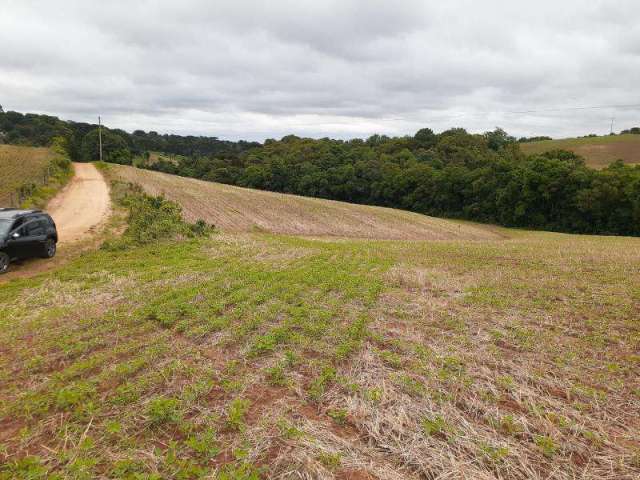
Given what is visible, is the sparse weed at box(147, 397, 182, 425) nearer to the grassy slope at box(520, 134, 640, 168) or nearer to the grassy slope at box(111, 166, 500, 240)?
the grassy slope at box(111, 166, 500, 240)

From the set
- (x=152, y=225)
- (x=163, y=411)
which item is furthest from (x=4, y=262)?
(x=163, y=411)

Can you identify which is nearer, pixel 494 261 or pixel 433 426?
pixel 433 426

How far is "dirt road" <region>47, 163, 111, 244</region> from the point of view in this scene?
19203 millimetres

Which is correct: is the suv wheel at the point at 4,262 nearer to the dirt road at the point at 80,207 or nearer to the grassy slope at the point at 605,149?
the dirt road at the point at 80,207

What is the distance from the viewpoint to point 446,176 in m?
70.0

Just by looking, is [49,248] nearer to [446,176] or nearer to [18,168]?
[18,168]

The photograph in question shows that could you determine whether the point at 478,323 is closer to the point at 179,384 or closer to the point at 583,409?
the point at 583,409

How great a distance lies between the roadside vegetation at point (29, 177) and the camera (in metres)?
25.8

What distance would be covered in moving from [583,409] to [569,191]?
61564 mm

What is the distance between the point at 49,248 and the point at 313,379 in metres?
13.5

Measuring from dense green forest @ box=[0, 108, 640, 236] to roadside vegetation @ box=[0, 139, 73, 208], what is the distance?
3491 centimetres

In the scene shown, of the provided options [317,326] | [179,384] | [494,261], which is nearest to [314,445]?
[179,384]

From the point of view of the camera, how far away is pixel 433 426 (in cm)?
508

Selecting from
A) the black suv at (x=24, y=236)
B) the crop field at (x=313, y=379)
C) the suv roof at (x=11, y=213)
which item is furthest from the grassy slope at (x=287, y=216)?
the crop field at (x=313, y=379)
